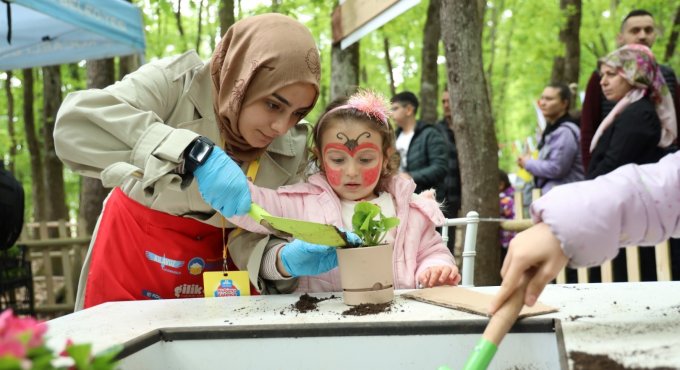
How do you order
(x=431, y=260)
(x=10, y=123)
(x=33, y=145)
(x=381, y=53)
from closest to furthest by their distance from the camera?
(x=431, y=260), (x=33, y=145), (x=10, y=123), (x=381, y=53)

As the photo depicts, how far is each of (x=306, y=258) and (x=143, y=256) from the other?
62 cm

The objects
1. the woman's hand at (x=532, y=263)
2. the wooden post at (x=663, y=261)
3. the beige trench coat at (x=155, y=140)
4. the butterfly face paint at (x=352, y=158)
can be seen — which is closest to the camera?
the woman's hand at (x=532, y=263)

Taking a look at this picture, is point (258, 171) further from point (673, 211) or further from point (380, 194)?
point (673, 211)

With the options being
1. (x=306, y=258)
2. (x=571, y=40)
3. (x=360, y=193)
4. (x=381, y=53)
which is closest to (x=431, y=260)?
(x=360, y=193)

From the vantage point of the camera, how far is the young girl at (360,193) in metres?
2.28

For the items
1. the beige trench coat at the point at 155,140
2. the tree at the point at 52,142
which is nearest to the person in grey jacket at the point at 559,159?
the beige trench coat at the point at 155,140

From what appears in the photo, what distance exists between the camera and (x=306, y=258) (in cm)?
191

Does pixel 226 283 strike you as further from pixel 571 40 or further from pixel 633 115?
pixel 571 40

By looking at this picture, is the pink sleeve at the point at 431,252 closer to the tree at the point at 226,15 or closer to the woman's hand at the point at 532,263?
the woman's hand at the point at 532,263

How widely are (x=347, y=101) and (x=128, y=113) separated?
0.86 meters

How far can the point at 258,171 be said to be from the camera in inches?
93.5

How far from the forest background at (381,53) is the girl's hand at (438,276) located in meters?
2.13

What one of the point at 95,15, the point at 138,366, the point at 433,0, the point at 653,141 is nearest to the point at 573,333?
the point at 138,366

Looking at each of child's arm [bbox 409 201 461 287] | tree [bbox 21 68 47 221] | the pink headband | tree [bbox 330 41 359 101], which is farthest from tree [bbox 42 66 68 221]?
child's arm [bbox 409 201 461 287]
